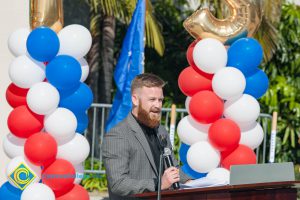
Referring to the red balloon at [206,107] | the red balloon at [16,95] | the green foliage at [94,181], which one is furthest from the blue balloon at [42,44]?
the green foliage at [94,181]

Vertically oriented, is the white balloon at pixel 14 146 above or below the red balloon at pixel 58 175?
above

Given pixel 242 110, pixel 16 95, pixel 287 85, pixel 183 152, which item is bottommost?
pixel 183 152

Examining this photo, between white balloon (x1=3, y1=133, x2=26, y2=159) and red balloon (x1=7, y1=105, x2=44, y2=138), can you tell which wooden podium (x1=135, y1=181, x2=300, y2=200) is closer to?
red balloon (x1=7, y1=105, x2=44, y2=138)

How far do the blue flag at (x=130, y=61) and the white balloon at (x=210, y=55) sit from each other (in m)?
2.02

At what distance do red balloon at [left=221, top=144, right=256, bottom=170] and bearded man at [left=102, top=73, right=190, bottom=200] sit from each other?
8.21 ft

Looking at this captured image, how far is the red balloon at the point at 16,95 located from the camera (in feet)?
24.6

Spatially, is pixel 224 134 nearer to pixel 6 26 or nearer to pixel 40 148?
pixel 40 148

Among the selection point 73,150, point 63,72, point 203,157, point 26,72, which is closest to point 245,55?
point 203,157

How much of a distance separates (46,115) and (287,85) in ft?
21.5

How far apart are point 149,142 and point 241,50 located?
8.95 feet

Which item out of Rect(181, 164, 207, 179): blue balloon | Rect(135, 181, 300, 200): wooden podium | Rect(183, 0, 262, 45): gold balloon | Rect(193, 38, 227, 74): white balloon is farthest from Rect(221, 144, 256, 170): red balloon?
Rect(135, 181, 300, 200): wooden podium

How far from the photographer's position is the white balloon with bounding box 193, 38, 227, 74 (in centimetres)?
761

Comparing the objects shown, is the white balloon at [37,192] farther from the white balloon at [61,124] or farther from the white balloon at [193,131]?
the white balloon at [193,131]

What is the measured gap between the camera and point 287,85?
13031 mm
